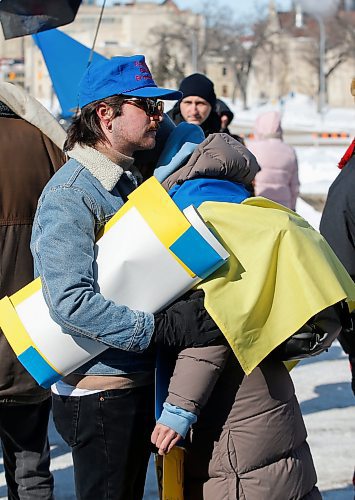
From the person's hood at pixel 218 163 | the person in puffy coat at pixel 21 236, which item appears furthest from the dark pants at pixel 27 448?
the person's hood at pixel 218 163

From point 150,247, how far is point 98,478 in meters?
0.75

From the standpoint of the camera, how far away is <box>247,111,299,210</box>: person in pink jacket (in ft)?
24.5

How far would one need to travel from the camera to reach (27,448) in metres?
3.52

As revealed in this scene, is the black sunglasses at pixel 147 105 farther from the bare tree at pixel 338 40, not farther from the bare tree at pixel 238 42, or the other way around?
the bare tree at pixel 238 42

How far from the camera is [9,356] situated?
3.39 meters

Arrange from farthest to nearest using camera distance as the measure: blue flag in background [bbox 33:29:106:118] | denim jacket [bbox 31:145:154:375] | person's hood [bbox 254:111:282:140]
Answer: person's hood [bbox 254:111:282:140]
blue flag in background [bbox 33:29:106:118]
denim jacket [bbox 31:145:154:375]

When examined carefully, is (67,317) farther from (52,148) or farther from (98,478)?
(52,148)

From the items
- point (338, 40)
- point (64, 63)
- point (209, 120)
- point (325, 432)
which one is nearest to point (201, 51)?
point (338, 40)

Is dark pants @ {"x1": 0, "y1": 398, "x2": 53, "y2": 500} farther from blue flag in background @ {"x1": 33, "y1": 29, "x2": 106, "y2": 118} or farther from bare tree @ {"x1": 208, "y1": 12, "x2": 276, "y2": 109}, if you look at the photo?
bare tree @ {"x1": 208, "y1": 12, "x2": 276, "y2": 109}

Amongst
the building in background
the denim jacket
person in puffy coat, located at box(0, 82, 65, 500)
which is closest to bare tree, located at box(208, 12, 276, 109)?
the building in background

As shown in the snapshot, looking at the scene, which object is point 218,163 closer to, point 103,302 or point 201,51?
point 103,302

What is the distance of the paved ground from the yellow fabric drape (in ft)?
6.63

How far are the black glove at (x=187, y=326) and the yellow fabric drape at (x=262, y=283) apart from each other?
5 centimetres

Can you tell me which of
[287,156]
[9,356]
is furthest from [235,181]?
[287,156]
